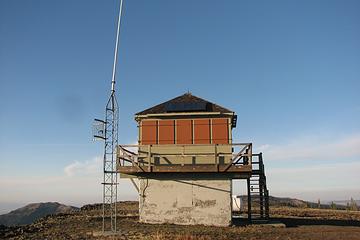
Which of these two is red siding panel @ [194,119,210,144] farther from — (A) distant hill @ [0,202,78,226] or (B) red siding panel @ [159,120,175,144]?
(A) distant hill @ [0,202,78,226]

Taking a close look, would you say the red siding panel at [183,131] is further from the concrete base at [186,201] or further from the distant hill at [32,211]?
the distant hill at [32,211]

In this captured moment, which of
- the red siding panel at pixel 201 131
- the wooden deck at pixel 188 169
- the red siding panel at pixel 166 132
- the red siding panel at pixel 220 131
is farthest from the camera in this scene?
the red siding panel at pixel 166 132

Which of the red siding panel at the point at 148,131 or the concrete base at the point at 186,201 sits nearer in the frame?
the concrete base at the point at 186,201

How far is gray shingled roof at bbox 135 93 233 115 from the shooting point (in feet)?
Answer: 80.3

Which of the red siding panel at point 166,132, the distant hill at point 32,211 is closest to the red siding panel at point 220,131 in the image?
the red siding panel at point 166,132

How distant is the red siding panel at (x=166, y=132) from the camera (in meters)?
24.6

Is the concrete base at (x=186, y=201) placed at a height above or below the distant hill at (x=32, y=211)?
above

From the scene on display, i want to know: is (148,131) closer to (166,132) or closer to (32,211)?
(166,132)

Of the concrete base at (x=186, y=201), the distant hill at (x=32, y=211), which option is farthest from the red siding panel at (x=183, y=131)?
the distant hill at (x=32, y=211)

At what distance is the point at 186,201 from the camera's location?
22.8m

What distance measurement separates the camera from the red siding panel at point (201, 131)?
24.3 metres

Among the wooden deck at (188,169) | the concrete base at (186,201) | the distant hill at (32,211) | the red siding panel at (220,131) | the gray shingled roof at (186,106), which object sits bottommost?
the distant hill at (32,211)

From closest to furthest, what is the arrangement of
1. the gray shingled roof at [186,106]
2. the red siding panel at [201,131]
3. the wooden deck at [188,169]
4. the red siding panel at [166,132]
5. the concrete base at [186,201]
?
1. the wooden deck at [188,169]
2. the concrete base at [186,201]
3. the red siding panel at [201,131]
4. the gray shingled roof at [186,106]
5. the red siding panel at [166,132]

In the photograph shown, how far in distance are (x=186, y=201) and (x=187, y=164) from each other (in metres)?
2.15
